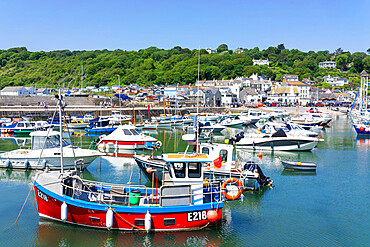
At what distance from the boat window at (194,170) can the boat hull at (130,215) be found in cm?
142

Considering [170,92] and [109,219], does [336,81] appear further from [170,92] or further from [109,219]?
[109,219]

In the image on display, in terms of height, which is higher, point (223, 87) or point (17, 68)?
point (17, 68)

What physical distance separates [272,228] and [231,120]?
4021cm

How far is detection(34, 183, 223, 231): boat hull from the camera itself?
13076 mm

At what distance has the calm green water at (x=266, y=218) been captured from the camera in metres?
13.1

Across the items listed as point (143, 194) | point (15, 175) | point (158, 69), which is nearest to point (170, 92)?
point (158, 69)

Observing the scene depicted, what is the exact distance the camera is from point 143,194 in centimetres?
1466

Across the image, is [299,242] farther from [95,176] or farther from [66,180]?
[95,176]

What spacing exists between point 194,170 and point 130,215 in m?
3.16

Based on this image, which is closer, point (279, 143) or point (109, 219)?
point (109, 219)

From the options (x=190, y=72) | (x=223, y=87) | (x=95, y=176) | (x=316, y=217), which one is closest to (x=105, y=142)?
(x=95, y=176)

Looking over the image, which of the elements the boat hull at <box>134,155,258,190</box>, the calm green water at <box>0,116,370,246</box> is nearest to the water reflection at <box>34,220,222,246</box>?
the calm green water at <box>0,116,370,246</box>

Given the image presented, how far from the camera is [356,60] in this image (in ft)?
561

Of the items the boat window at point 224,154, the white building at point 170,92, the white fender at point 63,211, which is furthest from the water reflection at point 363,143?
the white building at point 170,92
